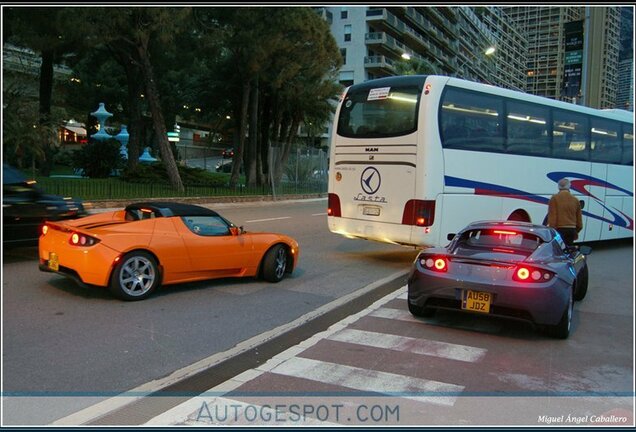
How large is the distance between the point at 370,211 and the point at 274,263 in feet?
9.27

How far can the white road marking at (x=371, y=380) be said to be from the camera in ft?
14.5

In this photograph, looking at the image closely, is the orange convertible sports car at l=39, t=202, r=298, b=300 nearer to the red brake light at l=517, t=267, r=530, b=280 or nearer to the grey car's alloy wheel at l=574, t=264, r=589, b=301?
the red brake light at l=517, t=267, r=530, b=280

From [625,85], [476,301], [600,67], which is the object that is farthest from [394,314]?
[600,67]

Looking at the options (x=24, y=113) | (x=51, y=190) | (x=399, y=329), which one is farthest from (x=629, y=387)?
(x=24, y=113)

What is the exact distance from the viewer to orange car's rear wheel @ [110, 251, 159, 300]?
694 cm

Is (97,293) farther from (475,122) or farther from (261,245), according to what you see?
(475,122)

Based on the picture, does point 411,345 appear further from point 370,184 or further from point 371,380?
point 370,184

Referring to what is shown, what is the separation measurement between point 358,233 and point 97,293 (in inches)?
210

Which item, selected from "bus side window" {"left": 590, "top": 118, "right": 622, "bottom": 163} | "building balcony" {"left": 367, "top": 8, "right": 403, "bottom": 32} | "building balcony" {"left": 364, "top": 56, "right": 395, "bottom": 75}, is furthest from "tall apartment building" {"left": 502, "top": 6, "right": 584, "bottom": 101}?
"building balcony" {"left": 367, "top": 8, "right": 403, "bottom": 32}

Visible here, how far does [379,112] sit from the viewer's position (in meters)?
10.7

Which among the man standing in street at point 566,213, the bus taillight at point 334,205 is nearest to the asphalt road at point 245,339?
the man standing in street at point 566,213

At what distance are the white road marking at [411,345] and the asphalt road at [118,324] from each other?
1.01 m

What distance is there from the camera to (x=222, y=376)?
4.79m

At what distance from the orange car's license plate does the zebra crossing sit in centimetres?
359
